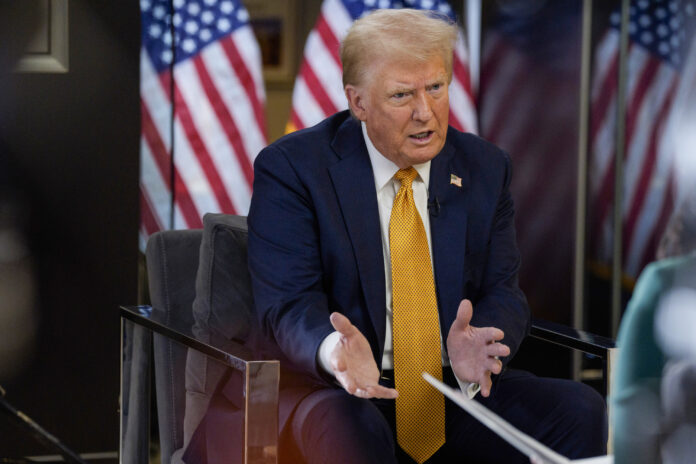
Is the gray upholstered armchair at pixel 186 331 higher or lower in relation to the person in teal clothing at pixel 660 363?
lower

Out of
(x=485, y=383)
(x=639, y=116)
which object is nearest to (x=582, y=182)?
(x=639, y=116)

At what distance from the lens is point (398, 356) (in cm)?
194

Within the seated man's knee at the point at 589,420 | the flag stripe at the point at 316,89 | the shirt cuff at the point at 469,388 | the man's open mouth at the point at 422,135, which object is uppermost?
the flag stripe at the point at 316,89

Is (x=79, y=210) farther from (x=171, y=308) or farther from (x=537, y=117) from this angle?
(x=537, y=117)

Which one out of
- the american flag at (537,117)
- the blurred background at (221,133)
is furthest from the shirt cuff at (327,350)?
the american flag at (537,117)

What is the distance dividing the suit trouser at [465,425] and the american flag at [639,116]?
5.99ft

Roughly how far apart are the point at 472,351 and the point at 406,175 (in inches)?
18.5

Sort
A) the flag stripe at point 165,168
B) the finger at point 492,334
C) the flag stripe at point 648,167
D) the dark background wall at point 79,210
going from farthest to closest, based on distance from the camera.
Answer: the flag stripe at point 648,167
the flag stripe at point 165,168
the dark background wall at point 79,210
the finger at point 492,334

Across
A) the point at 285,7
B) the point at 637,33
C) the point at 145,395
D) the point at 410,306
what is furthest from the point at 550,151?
the point at 145,395

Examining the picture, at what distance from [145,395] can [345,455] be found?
2.21ft

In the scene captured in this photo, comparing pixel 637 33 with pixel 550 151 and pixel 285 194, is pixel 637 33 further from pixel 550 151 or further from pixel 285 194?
pixel 285 194

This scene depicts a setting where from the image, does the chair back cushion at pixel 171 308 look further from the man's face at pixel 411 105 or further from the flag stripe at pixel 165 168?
the flag stripe at pixel 165 168

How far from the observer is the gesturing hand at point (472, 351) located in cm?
169

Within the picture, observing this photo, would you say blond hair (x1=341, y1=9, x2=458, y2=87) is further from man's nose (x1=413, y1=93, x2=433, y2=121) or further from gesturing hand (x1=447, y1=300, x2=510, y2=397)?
gesturing hand (x1=447, y1=300, x2=510, y2=397)
